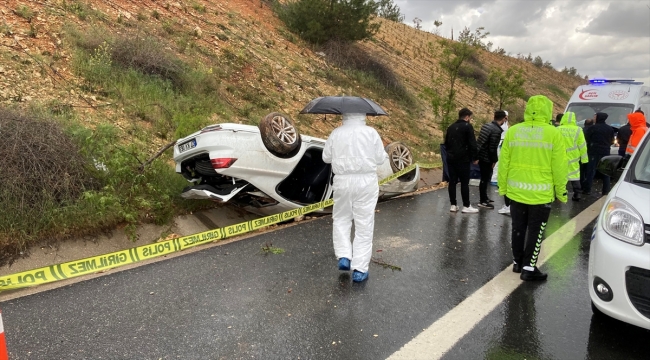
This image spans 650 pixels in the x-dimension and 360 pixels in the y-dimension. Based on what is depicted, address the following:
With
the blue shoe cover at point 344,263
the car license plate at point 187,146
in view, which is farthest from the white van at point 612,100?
the car license plate at point 187,146

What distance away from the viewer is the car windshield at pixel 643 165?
3548mm

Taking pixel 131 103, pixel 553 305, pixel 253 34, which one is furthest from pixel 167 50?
pixel 553 305

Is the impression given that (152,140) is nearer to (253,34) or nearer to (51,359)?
(51,359)

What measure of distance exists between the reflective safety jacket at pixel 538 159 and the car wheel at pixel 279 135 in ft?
Answer: 9.08

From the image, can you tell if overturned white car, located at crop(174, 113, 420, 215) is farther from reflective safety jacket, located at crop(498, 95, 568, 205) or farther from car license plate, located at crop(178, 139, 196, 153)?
reflective safety jacket, located at crop(498, 95, 568, 205)

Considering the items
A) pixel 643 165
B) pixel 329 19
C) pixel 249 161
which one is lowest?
pixel 249 161

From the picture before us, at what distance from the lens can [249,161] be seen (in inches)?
220

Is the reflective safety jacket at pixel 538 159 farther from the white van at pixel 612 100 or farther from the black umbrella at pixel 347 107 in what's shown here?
the white van at pixel 612 100

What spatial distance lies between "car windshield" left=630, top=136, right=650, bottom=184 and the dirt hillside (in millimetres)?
6757

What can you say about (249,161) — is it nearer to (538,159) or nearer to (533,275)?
(538,159)

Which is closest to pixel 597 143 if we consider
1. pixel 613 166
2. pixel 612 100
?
pixel 612 100

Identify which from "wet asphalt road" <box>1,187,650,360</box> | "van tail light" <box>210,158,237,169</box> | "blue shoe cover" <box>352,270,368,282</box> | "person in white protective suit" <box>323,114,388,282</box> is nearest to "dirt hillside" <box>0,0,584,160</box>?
"van tail light" <box>210,158,237,169</box>

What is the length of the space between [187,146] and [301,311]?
2.96m

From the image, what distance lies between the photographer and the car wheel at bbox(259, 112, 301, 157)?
5777mm
